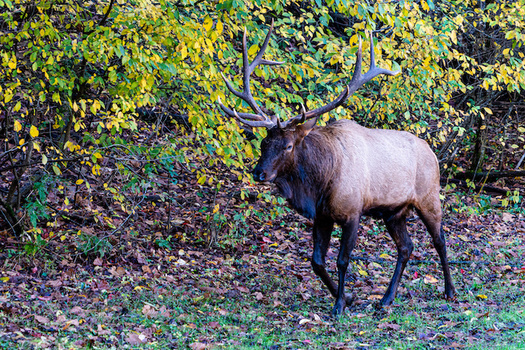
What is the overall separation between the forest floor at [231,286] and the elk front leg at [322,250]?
24 cm

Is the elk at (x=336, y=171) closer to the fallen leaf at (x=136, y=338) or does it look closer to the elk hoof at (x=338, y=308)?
the elk hoof at (x=338, y=308)

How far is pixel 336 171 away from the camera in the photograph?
6230mm

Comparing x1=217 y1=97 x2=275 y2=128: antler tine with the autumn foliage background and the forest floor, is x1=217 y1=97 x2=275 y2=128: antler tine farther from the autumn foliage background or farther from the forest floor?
the forest floor

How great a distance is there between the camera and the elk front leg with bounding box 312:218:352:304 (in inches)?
248

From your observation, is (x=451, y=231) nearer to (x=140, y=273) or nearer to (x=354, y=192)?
(x=354, y=192)

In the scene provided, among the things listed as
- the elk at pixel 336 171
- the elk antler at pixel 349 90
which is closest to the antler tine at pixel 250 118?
the elk at pixel 336 171

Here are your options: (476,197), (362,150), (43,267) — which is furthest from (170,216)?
(476,197)

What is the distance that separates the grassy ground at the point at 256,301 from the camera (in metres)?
4.82

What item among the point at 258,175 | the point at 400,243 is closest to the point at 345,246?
the point at 400,243

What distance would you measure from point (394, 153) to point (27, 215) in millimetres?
4444

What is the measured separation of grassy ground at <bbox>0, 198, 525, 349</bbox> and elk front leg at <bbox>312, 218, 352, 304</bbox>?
10.4 inches

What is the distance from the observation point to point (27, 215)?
684cm

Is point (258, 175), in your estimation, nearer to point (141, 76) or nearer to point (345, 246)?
point (345, 246)

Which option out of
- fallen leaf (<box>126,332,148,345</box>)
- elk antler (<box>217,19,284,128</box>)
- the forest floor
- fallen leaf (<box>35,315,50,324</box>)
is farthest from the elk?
fallen leaf (<box>35,315,50,324</box>)
